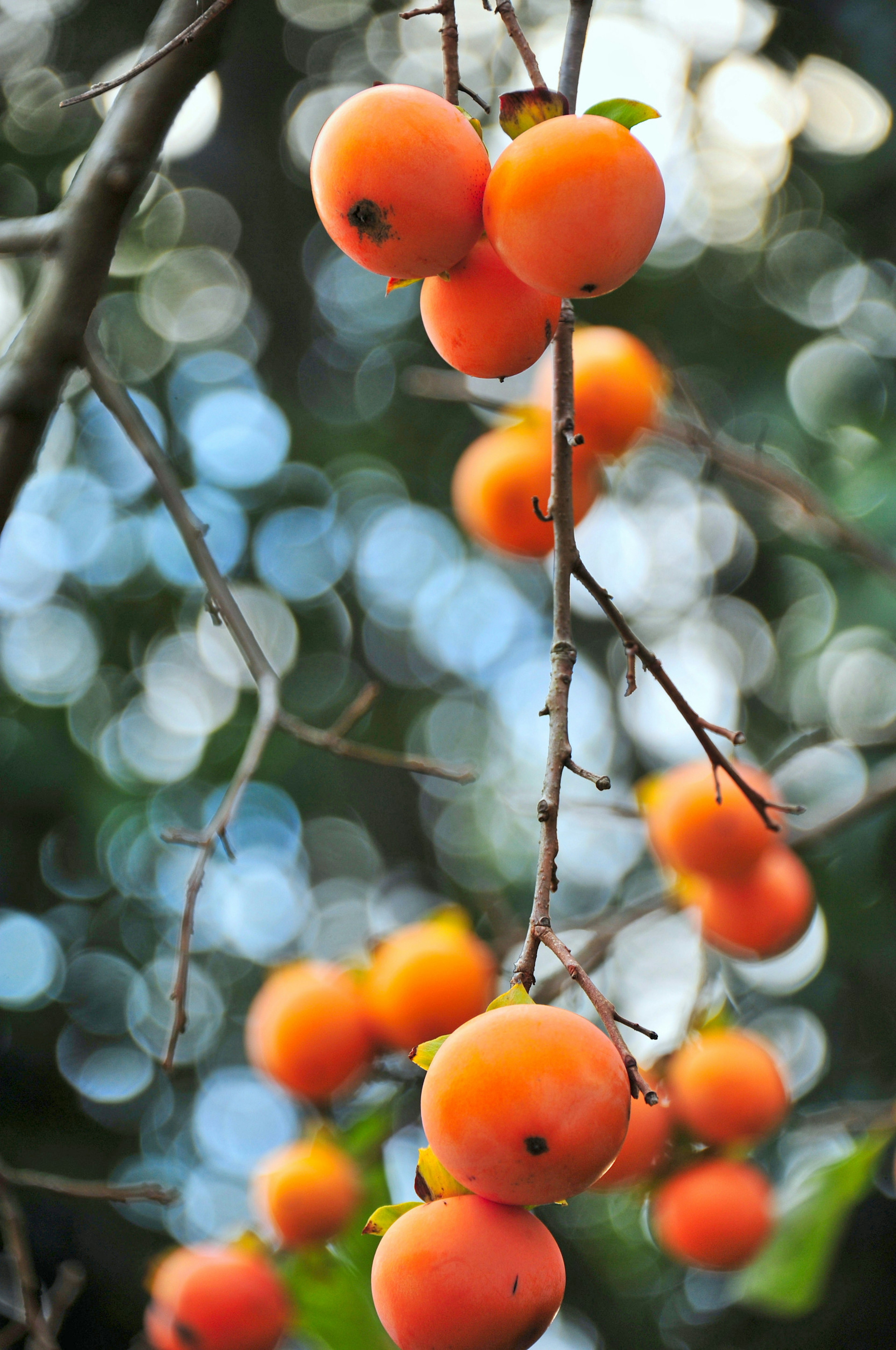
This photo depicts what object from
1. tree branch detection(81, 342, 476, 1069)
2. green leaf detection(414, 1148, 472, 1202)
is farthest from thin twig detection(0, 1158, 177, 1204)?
green leaf detection(414, 1148, 472, 1202)

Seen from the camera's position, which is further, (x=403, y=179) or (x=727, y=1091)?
(x=727, y=1091)

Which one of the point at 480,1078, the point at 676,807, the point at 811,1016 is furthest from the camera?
the point at 811,1016

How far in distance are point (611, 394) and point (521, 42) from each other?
0.78 meters

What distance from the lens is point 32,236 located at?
0.92 m

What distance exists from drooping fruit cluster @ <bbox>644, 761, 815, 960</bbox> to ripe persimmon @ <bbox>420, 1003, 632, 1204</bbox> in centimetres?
106

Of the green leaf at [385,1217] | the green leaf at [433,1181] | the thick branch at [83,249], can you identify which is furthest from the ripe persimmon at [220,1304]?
the thick branch at [83,249]

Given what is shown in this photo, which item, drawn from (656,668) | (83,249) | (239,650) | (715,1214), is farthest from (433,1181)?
(715,1214)

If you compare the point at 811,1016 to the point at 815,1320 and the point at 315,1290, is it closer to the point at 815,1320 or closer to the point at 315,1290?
the point at 815,1320

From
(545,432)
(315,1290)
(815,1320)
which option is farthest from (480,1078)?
(815,1320)

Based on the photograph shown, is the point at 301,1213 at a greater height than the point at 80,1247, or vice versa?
the point at 301,1213

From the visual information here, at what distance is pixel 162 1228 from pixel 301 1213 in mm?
2068

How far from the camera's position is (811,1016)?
9.73 ft

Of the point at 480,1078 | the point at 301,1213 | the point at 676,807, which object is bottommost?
the point at 301,1213

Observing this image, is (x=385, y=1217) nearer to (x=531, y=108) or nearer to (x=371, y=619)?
(x=531, y=108)
